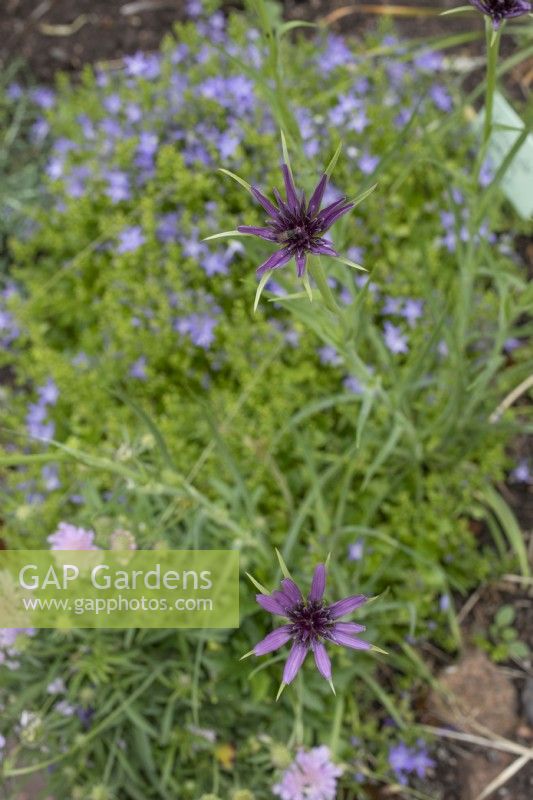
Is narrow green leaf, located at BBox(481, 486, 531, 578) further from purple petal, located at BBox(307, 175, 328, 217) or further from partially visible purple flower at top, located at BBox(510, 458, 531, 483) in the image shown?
purple petal, located at BBox(307, 175, 328, 217)

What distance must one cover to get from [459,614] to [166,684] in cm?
83

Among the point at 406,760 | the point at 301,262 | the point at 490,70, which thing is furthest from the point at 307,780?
the point at 490,70

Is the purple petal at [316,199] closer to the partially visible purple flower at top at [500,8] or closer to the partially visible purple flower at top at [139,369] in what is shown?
the partially visible purple flower at top at [500,8]

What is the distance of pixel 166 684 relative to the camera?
1720mm

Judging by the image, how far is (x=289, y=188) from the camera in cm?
96

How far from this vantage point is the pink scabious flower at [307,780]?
1593mm

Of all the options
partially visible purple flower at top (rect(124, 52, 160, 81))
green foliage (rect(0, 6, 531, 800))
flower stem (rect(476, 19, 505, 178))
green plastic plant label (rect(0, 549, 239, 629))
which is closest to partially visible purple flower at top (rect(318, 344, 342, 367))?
green foliage (rect(0, 6, 531, 800))

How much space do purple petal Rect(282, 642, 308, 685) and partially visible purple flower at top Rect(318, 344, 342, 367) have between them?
1168 millimetres

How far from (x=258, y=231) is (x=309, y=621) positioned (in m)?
0.49

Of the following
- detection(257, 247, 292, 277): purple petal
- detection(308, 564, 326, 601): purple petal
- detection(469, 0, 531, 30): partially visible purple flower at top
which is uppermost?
detection(469, 0, 531, 30): partially visible purple flower at top

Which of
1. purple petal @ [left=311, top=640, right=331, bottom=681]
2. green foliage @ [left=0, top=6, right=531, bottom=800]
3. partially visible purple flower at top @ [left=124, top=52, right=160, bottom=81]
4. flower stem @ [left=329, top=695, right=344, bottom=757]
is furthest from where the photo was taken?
partially visible purple flower at top @ [left=124, top=52, right=160, bottom=81]

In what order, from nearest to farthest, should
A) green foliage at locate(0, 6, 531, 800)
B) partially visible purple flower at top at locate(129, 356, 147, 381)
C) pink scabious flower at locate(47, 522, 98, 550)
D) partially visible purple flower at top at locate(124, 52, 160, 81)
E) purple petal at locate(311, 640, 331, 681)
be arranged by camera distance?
1. purple petal at locate(311, 640, 331, 681)
2. pink scabious flower at locate(47, 522, 98, 550)
3. green foliage at locate(0, 6, 531, 800)
4. partially visible purple flower at top at locate(129, 356, 147, 381)
5. partially visible purple flower at top at locate(124, 52, 160, 81)

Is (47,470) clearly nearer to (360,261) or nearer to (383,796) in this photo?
(360,261)

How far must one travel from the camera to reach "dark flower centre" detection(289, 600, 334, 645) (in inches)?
41.8
